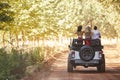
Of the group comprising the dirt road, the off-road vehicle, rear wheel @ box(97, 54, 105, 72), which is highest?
the off-road vehicle

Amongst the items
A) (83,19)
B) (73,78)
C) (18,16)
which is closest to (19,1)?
(18,16)

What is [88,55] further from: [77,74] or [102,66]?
[77,74]

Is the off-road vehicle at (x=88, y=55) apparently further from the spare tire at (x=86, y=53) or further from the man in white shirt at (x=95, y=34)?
the man in white shirt at (x=95, y=34)

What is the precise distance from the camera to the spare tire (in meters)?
23.7

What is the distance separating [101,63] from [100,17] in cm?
5930

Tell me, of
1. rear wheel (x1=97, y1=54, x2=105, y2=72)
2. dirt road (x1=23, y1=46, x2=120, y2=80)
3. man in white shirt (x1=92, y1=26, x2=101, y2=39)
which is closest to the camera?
dirt road (x1=23, y1=46, x2=120, y2=80)

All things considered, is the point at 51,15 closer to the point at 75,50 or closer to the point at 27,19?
the point at 27,19

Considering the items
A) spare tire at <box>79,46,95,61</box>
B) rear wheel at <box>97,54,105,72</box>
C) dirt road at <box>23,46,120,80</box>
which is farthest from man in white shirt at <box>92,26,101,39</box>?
dirt road at <box>23,46,120,80</box>

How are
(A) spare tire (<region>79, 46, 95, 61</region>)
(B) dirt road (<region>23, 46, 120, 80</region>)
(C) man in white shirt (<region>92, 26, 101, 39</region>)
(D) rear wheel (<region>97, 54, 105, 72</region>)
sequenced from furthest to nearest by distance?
(C) man in white shirt (<region>92, 26, 101, 39</region>) → (D) rear wheel (<region>97, 54, 105, 72</region>) → (A) spare tire (<region>79, 46, 95, 61</region>) → (B) dirt road (<region>23, 46, 120, 80</region>)

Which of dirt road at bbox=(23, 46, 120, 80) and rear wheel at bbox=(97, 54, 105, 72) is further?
rear wheel at bbox=(97, 54, 105, 72)

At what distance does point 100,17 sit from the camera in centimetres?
8288

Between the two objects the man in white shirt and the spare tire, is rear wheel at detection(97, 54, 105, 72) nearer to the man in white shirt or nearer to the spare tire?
the spare tire

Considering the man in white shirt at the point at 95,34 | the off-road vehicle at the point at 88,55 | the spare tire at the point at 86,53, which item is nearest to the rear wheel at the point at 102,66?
the off-road vehicle at the point at 88,55

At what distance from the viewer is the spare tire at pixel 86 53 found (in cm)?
2366
